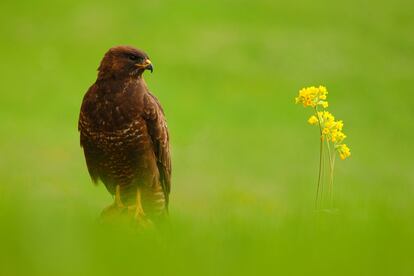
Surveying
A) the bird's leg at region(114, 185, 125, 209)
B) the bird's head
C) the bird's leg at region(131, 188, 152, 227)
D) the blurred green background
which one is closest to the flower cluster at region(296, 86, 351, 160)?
the bird's head

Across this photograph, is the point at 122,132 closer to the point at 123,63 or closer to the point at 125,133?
the point at 125,133

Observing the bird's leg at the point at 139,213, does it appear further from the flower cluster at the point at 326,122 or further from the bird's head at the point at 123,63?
the flower cluster at the point at 326,122

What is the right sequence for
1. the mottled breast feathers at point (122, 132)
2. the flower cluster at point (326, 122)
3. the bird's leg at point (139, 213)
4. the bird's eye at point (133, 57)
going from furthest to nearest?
the bird's eye at point (133, 57) → the bird's leg at point (139, 213) → the mottled breast feathers at point (122, 132) → the flower cluster at point (326, 122)

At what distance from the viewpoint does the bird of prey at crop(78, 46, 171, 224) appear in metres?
6.77

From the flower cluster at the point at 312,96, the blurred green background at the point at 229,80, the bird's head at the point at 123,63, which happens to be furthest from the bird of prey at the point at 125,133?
the blurred green background at the point at 229,80

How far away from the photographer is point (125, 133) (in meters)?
6.84

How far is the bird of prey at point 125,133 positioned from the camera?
6.77m

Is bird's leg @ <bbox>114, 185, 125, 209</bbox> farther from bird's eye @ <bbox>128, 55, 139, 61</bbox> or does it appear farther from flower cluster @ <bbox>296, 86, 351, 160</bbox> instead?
flower cluster @ <bbox>296, 86, 351, 160</bbox>

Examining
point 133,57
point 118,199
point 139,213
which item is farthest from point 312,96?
point 118,199

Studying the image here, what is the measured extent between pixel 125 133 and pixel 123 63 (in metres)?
0.53

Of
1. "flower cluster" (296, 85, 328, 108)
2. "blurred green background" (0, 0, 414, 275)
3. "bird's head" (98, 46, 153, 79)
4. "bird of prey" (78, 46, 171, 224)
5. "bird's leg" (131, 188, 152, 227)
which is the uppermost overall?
"blurred green background" (0, 0, 414, 275)

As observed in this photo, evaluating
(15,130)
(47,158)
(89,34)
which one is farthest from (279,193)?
(89,34)

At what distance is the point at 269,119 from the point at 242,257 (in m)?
26.9

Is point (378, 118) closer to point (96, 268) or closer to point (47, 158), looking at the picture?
point (47, 158)
